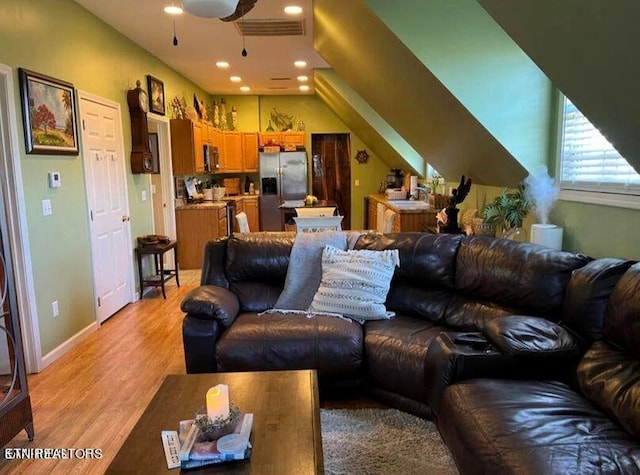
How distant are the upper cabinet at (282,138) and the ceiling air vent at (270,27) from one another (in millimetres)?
4321

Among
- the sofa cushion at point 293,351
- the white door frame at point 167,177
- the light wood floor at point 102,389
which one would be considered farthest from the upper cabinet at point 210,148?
the sofa cushion at point 293,351

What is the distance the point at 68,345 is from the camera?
12.0 ft

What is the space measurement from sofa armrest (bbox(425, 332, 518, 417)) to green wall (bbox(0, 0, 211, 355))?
291cm

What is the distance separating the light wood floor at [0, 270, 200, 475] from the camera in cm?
234

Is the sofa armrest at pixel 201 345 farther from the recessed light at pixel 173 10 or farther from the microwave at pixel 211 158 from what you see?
the microwave at pixel 211 158

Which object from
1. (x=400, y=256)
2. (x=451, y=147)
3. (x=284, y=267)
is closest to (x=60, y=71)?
(x=284, y=267)

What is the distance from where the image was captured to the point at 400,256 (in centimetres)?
306

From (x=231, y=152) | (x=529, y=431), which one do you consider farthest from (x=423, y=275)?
(x=231, y=152)

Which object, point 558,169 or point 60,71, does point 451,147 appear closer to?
point 558,169

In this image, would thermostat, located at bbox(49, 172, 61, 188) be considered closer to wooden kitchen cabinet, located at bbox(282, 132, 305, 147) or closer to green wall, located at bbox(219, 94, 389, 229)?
wooden kitchen cabinet, located at bbox(282, 132, 305, 147)

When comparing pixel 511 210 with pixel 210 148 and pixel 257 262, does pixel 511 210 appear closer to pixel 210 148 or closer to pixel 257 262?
pixel 257 262

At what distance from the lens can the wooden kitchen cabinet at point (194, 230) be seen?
6.51 metres

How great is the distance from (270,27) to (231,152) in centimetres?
441

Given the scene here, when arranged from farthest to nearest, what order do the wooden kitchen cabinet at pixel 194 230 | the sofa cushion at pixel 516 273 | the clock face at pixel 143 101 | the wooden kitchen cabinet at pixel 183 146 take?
the wooden kitchen cabinet at pixel 194 230 < the wooden kitchen cabinet at pixel 183 146 < the clock face at pixel 143 101 < the sofa cushion at pixel 516 273
